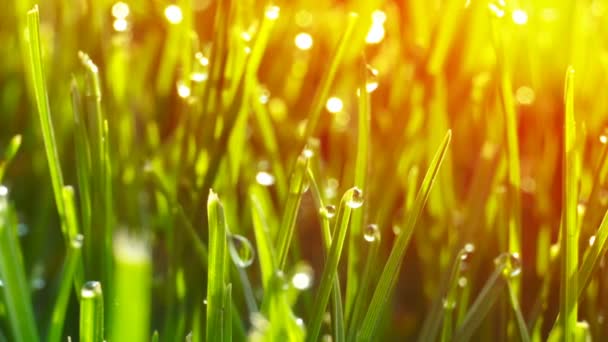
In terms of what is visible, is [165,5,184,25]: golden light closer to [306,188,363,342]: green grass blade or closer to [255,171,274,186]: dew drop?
[255,171,274,186]: dew drop

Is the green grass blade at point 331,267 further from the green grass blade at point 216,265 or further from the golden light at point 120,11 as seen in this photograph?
the golden light at point 120,11

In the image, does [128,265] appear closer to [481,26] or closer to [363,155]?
[363,155]

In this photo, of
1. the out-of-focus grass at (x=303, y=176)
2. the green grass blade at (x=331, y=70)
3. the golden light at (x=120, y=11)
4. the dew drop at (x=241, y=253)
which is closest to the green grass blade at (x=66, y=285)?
the out-of-focus grass at (x=303, y=176)

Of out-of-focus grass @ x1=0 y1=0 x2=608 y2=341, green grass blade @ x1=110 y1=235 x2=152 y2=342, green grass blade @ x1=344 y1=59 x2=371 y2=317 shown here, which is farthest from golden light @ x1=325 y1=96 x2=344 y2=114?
green grass blade @ x1=110 y1=235 x2=152 y2=342

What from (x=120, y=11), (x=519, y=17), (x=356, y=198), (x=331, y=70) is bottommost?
(x=356, y=198)

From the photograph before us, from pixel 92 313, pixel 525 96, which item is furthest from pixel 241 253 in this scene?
pixel 525 96

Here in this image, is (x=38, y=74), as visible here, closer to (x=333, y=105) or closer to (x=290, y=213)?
(x=290, y=213)

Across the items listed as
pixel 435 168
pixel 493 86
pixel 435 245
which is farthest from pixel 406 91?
pixel 435 168
